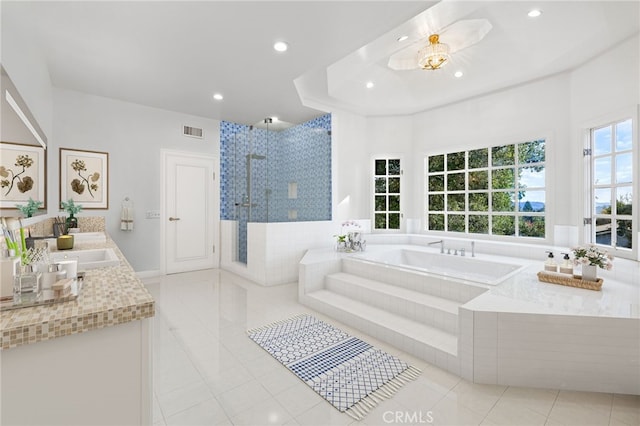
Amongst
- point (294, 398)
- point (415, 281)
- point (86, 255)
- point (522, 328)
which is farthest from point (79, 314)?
point (415, 281)

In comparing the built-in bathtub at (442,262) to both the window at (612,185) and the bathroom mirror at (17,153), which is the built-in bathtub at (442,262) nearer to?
the window at (612,185)

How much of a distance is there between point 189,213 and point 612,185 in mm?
5497

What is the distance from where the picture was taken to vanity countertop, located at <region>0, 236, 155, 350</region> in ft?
2.54

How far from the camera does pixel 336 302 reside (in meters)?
2.95

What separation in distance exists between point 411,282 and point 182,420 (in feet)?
7.14

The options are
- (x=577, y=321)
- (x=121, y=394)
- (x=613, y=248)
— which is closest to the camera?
(x=121, y=394)

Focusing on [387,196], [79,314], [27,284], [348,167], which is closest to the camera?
[79,314]

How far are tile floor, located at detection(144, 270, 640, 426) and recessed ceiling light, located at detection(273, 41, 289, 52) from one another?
2.73 metres

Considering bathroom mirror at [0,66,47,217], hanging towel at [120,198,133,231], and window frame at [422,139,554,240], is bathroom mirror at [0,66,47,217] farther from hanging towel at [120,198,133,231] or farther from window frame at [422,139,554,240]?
window frame at [422,139,554,240]

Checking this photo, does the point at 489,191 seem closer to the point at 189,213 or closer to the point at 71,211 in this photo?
the point at 189,213

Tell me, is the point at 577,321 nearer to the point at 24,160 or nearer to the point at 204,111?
the point at 24,160

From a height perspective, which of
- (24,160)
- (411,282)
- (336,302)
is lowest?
(336,302)

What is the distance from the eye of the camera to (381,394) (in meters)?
→ 1.73

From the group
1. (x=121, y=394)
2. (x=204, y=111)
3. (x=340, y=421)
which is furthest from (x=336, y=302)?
(x=204, y=111)
